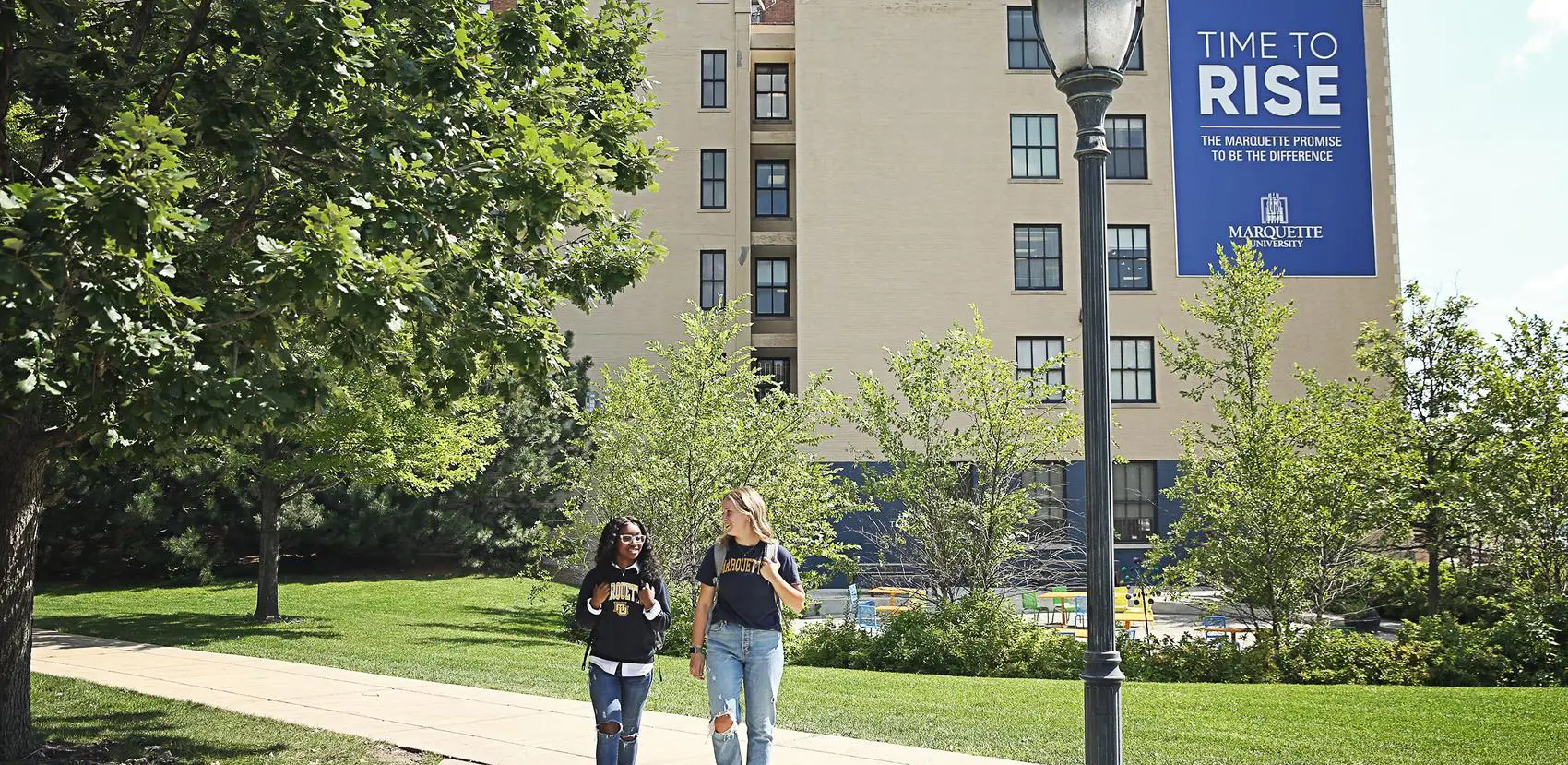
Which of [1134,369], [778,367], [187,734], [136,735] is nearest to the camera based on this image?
[136,735]

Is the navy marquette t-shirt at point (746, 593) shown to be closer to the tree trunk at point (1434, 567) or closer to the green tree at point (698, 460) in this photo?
the green tree at point (698, 460)

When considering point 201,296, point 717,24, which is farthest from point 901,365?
point 717,24

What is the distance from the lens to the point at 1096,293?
5.55 meters

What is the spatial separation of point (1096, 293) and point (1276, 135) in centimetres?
3268

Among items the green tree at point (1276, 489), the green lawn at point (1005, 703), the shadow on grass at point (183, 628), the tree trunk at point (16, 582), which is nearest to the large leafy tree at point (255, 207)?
the tree trunk at point (16, 582)

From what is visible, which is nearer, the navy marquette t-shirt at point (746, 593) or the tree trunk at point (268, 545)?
the navy marquette t-shirt at point (746, 593)

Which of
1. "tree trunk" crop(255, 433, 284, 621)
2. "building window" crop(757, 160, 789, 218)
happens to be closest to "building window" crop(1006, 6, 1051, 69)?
"building window" crop(757, 160, 789, 218)

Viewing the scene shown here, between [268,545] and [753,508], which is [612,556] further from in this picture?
[268,545]

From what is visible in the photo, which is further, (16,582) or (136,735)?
(136,735)

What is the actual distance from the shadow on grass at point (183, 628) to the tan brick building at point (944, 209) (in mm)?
14963

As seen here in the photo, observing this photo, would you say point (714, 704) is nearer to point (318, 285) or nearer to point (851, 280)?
point (318, 285)

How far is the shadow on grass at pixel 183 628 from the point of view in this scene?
1842cm

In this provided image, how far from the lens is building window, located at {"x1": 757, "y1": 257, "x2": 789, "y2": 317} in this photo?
124 feet

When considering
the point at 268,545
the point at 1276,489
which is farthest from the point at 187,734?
the point at 1276,489
